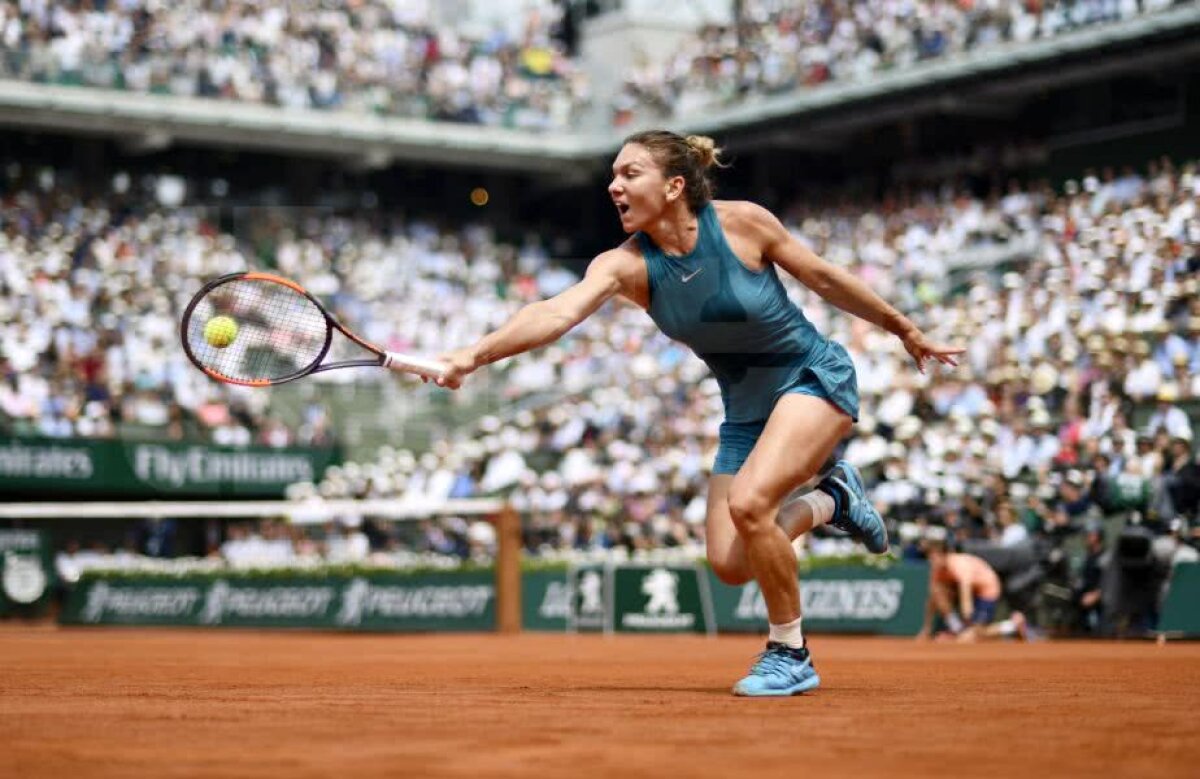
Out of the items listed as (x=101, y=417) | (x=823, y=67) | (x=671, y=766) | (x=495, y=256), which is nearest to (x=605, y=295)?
(x=671, y=766)

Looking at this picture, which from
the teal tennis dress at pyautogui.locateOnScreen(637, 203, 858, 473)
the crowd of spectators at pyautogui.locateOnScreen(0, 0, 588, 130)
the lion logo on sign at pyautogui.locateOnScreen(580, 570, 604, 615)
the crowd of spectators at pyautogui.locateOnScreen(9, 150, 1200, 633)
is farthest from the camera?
the crowd of spectators at pyautogui.locateOnScreen(0, 0, 588, 130)

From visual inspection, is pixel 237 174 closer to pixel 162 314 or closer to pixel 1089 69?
pixel 162 314

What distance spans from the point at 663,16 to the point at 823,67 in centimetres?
857

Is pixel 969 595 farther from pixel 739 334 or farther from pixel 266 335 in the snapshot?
pixel 739 334

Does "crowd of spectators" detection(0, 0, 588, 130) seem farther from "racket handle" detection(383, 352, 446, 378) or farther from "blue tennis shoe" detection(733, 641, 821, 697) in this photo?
"racket handle" detection(383, 352, 446, 378)

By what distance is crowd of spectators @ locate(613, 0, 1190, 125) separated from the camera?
102 ft

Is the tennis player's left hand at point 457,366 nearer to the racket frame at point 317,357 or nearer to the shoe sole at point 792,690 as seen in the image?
the racket frame at point 317,357

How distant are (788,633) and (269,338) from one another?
11.9 feet

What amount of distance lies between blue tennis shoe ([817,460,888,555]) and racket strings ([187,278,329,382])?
2484 mm

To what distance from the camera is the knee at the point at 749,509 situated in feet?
26.2

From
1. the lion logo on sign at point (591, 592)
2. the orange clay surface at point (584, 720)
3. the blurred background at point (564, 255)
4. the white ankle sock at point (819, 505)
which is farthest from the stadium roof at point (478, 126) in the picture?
the white ankle sock at point (819, 505)

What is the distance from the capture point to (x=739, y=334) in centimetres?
837

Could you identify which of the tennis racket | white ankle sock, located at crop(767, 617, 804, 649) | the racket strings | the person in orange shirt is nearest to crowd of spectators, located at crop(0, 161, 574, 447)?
the person in orange shirt

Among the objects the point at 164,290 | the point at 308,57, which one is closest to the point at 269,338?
the point at 164,290
